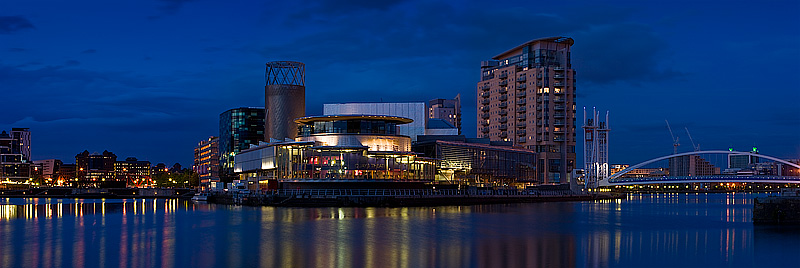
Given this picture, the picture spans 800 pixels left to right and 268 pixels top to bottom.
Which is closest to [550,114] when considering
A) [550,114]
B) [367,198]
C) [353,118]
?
[550,114]

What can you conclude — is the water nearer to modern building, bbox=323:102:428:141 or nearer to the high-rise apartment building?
modern building, bbox=323:102:428:141

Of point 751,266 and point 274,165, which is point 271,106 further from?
point 751,266

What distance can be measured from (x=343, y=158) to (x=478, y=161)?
41.6 m

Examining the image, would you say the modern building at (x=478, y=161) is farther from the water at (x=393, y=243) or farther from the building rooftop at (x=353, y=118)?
the water at (x=393, y=243)

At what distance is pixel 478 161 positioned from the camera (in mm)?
150750

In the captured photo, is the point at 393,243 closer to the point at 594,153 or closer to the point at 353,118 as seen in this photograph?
the point at 353,118

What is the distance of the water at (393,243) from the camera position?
41719 millimetres

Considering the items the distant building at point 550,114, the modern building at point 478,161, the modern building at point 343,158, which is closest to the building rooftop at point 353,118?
the modern building at point 343,158

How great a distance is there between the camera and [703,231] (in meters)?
64.3

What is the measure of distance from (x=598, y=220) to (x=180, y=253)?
4818 cm

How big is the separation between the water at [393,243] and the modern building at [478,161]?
67195 mm

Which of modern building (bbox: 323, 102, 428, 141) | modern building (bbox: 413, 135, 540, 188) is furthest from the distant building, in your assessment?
modern building (bbox: 323, 102, 428, 141)

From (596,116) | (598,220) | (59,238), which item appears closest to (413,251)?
(59,238)

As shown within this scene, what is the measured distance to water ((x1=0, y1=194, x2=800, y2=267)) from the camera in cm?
4172
